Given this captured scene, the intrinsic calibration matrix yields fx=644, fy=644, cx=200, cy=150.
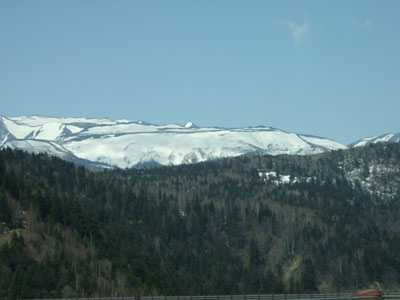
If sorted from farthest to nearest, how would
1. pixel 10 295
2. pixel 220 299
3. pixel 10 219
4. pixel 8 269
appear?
pixel 10 219 < pixel 8 269 < pixel 10 295 < pixel 220 299

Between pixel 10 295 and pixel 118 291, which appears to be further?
pixel 118 291

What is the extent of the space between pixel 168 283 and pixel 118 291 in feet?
90.8

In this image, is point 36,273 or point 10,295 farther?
point 36,273

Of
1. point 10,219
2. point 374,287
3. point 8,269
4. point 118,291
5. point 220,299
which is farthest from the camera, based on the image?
point 10,219

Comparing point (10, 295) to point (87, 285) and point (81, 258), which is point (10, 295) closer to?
point (87, 285)

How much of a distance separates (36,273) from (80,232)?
169 ft

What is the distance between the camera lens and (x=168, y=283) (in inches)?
7121

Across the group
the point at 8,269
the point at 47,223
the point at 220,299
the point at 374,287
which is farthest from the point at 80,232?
the point at 374,287

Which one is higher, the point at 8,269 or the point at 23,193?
the point at 23,193

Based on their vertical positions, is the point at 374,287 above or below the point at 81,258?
above

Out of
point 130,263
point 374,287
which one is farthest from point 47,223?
point 374,287

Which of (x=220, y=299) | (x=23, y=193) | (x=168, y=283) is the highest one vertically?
(x=23, y=193)

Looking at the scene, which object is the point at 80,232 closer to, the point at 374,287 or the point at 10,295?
the point at 10,295

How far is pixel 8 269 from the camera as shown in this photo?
457ft
